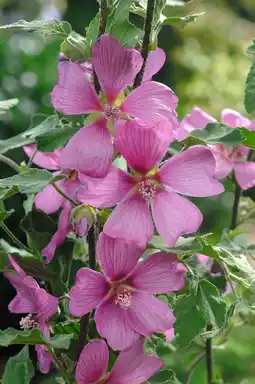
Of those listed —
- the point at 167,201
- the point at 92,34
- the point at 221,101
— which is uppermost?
the point at 92,34

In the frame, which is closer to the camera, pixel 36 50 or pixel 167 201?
pixel 167 201

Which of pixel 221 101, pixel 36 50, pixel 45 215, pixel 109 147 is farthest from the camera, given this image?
pixel 221 101

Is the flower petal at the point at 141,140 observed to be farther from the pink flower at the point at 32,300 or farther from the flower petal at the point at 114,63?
the pink flower at the point at 32,300

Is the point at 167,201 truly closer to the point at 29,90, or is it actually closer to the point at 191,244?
the point at 191,244

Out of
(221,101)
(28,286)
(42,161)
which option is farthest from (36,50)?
(221,101)

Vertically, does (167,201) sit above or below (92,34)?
below

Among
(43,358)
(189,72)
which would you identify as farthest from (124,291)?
(189,72)

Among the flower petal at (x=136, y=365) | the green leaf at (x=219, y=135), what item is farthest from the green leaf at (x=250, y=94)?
the flower petal at (x=136, y=365)

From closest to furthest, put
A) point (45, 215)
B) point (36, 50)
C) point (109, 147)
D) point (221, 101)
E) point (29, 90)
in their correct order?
1. point (109, 147)
2. point (45, 215)
3. point (29, 90)
4. point (36, 50)
5. point (221, 101)

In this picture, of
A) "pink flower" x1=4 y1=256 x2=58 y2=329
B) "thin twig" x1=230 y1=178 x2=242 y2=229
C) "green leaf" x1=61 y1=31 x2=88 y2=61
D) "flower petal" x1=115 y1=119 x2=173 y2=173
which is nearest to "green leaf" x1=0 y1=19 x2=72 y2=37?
"green leaf" x1=61 y1=31 x2=88 y2=61
